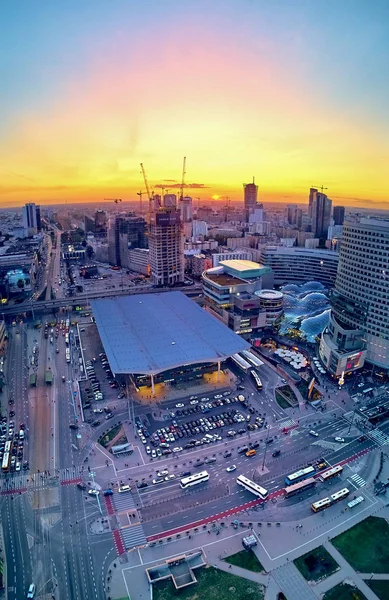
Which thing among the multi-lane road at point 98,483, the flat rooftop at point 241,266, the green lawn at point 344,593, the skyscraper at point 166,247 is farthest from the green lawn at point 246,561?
the skyscraper at point 166,247

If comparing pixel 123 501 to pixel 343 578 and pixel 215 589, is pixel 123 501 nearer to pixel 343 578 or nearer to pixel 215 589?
pixel 215 589

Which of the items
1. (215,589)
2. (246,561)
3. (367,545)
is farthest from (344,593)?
(215,589)

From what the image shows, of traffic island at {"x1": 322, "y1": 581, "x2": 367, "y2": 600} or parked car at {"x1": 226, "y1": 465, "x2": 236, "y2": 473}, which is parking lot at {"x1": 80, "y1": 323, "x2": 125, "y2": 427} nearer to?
parked car at {"x1": 226, "y1": 465, "x2": 236, "y2": 473}

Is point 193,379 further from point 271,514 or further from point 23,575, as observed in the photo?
point 23,575

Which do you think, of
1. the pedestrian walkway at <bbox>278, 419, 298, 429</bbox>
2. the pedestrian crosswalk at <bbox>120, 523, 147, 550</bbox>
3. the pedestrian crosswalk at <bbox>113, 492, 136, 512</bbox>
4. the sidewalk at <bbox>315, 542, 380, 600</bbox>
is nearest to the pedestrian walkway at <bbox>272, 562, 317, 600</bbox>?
the sidewalk at <bbox>315, 542, 380, 600</bbox>

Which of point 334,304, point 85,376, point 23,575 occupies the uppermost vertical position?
point 334,304

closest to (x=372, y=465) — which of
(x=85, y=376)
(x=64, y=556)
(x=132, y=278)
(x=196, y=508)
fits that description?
(x=196, y=508)
